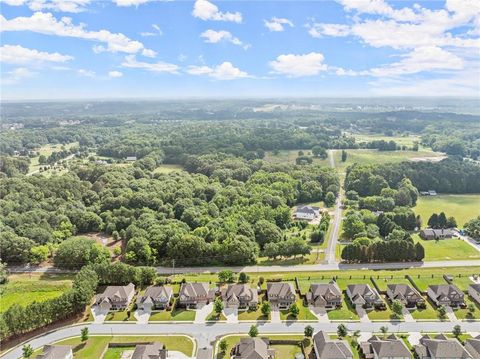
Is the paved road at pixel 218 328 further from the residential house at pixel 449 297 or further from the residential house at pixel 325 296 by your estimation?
the residential house at pixel 325 296

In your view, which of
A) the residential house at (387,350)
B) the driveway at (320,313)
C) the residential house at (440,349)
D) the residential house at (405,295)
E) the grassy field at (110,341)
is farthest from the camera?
the residential house at (405,295)

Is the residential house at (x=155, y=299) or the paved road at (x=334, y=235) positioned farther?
the paved road at (x=334, y=235)

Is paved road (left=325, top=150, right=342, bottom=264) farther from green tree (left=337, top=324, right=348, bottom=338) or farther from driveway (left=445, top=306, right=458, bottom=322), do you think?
green tree (left=337, top=324, right=348, bottom=338)

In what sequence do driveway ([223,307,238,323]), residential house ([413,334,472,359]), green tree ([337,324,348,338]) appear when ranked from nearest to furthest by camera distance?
residential house ([413,334,472,359]), green tree ([337,324,348,338]), driveway ([223,307,238,323])

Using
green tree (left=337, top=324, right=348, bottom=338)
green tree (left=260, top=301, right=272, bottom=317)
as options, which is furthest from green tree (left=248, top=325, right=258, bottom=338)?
green tree (left=337, top=324, right=348, bottom=338)

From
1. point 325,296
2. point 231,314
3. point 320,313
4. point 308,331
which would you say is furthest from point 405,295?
point 231,314

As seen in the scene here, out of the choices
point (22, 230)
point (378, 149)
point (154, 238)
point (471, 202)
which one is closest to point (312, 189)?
point (471, 202)

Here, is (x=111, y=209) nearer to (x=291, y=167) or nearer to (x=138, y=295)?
(x=138, y=295)

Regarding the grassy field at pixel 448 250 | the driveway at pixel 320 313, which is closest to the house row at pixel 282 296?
the driveway at pixel 320 313
